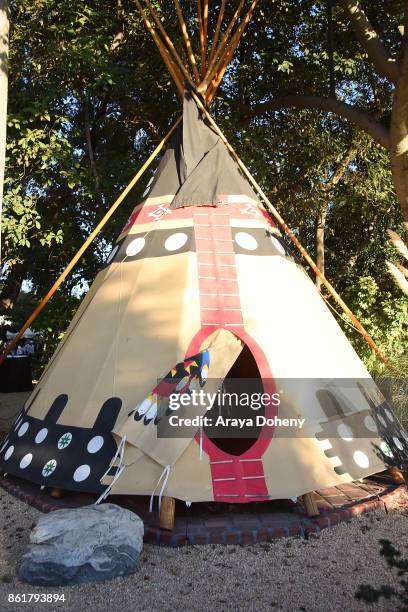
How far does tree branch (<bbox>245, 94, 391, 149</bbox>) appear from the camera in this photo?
6.83m

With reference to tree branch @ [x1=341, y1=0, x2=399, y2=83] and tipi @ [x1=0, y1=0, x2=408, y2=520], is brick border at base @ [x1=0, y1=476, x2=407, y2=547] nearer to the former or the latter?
tipi @ [x1=0, y1=0, x2=408, y2=520]

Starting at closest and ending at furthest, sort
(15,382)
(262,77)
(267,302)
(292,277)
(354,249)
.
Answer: (267,302)
(292,277)
(262,77)
(15,382)
(354,249)

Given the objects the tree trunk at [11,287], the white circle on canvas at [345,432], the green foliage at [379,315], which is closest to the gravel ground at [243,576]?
the white circle on canvas at [345,432]

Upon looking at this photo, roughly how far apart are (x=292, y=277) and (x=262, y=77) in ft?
18.5

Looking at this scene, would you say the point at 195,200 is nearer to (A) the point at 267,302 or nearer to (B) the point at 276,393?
(A) the point at 267,302

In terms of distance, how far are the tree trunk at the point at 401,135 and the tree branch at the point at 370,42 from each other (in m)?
0.44

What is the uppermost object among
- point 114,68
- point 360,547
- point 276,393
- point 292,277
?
point 114,68

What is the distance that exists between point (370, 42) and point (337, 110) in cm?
111

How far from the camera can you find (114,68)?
7.92 metres

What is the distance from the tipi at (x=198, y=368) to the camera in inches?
156

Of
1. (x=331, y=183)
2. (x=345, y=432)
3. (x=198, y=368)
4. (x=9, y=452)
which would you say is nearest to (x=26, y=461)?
(x=9, y=452)

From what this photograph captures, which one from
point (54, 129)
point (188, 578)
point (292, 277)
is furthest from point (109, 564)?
point (54, 129)

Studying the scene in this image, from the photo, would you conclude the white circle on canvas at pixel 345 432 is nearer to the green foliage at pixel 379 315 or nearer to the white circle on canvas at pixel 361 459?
the white circle on canvas at pixel 361 459

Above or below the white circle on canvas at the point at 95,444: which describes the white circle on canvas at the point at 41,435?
below
